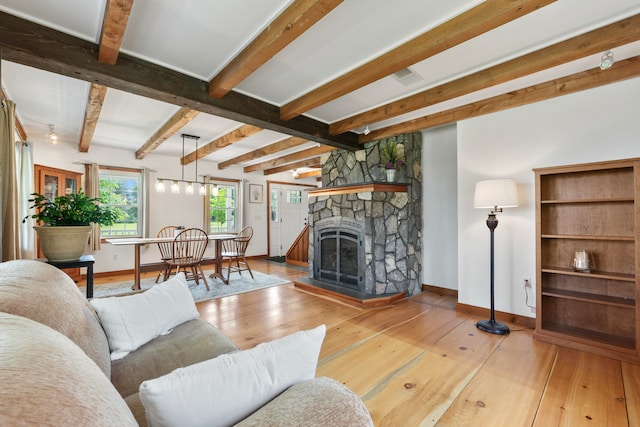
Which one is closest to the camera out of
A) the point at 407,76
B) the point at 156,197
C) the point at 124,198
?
the point at 407,76

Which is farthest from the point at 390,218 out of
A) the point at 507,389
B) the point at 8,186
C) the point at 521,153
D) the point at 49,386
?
the point at 8,186

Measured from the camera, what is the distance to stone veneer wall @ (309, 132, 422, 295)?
389 centimetres

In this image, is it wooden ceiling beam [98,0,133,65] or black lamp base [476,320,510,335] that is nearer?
wooden ceiling beam [98,0,133,65]

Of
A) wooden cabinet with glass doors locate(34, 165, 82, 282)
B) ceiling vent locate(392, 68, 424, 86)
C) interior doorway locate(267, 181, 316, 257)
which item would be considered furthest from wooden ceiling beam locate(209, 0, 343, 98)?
interior doorway locate(267, 181, 316, 257)

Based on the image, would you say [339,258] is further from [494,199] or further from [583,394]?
[583,394]

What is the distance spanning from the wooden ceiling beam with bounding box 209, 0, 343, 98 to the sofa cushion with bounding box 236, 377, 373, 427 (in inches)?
68.7

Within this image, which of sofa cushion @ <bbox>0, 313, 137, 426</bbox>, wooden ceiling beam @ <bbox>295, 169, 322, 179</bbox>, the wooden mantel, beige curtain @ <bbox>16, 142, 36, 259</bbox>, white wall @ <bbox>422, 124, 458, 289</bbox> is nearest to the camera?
sofa cushion @ <bbox>0, 313, 137, 426</bbox>

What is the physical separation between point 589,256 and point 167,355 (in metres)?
3.38

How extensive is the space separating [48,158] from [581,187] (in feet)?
23.0

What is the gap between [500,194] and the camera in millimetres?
2719

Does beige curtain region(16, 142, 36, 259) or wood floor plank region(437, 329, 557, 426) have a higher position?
beige curtain region(16, 142, 36, 259)

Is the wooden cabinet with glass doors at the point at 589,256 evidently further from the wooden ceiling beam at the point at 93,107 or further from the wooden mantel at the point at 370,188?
the wooden ceiling beam at the point at 93,107

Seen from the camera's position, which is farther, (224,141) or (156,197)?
(156,197)

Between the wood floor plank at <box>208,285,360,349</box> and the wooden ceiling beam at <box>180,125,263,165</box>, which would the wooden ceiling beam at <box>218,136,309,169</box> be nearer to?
the wooden ceiling beam at <box>180,125,263,165</box>
